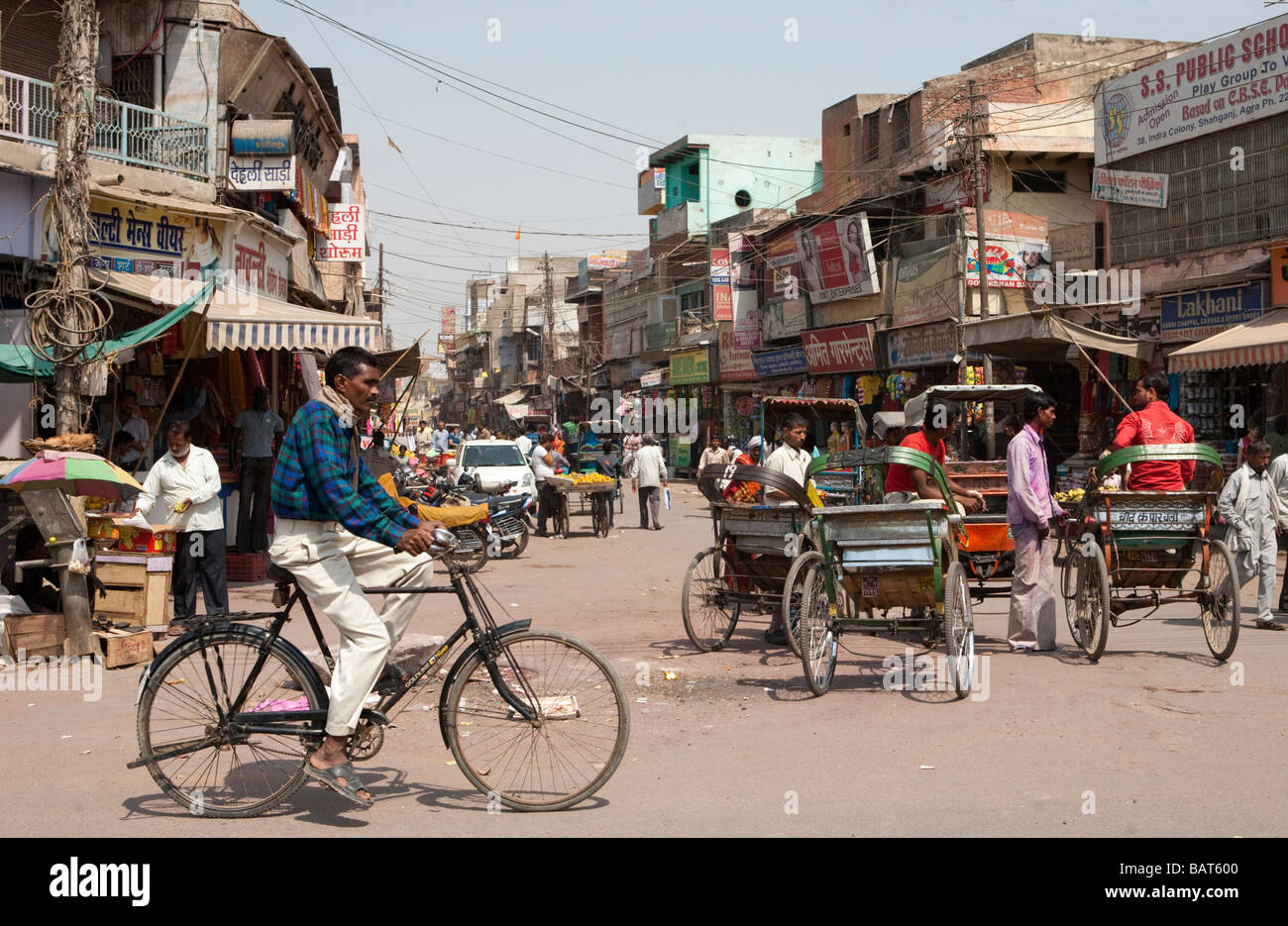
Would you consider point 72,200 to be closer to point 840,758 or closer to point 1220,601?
point 840,758

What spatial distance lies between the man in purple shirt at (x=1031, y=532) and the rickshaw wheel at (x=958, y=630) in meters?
1.52

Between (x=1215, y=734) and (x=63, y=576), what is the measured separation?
7.73 m

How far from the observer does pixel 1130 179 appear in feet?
73.9

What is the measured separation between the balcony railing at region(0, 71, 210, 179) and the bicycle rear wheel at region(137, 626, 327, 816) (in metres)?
9.43

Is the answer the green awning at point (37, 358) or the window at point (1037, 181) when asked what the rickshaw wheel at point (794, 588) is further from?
the window at point (1037, 181)

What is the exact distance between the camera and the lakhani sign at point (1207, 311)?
19562 millimetres

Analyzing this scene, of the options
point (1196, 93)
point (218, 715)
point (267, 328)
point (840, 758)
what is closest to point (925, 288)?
point (1196, 93)

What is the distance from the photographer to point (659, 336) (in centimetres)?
5216

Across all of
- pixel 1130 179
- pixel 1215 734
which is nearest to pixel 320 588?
pixel 1215 734

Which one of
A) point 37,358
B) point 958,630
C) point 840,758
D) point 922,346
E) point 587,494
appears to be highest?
point 922,346

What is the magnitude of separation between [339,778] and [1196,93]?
20821 mm

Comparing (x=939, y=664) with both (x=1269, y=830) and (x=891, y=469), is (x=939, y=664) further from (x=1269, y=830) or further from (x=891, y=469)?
(x=1269, y=830)

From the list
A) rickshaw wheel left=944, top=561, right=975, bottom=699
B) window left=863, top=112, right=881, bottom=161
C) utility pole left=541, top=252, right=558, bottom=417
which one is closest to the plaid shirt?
rickshaw wheel left=944, top=561, right=975, bottom=699

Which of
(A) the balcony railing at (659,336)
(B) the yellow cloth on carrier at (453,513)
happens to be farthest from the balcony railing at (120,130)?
(A) the balcony railing at (659,336)
